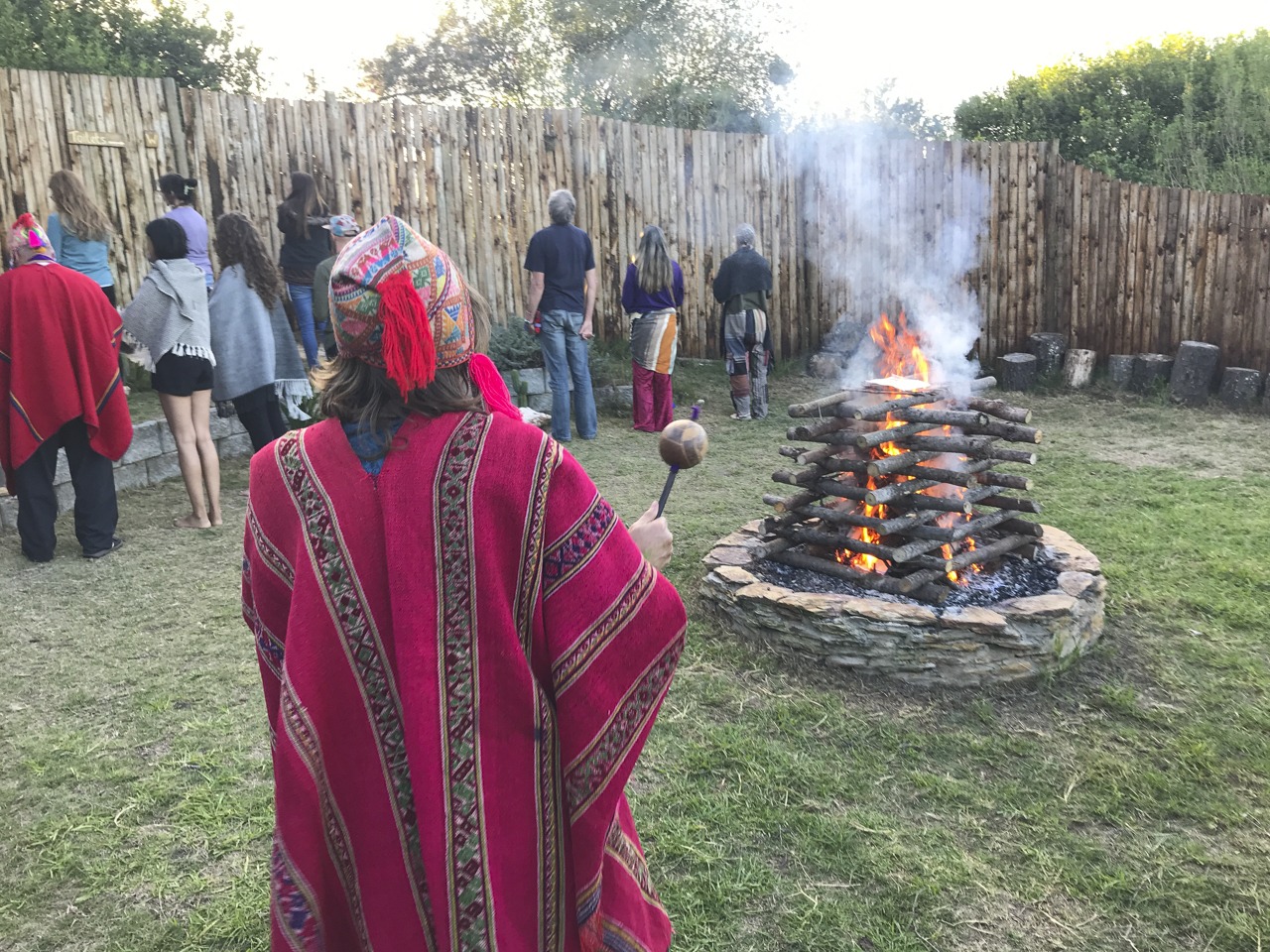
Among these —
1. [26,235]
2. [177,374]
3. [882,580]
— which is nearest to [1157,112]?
[882,580]

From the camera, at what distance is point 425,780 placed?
5.41 ft

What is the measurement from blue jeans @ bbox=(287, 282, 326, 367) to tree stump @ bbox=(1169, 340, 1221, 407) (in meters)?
8.71

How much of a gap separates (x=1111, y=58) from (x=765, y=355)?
30.4 feet

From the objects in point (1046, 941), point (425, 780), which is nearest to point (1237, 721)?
point (1046, 941)

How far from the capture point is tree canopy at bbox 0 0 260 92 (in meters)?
15.1

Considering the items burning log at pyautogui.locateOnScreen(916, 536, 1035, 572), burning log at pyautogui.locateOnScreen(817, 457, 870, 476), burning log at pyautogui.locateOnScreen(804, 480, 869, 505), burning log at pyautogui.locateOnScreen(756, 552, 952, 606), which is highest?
burning log at pyautogui.locateOnScreen(817, 457, 870, 476)

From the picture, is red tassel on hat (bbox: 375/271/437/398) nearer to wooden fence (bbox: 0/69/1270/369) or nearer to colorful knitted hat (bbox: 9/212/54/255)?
colorful knitted hat (bbox: 9/212/54/255)

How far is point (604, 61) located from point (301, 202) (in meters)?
17.5

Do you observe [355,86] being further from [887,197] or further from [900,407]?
[900,407]

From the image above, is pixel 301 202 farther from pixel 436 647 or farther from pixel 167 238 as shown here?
pixel 436 647

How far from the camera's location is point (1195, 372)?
33.5 feet

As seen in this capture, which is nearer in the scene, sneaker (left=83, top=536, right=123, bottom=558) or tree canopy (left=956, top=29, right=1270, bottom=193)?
sneaker (left=83, top=536, right=123, bottom=558)

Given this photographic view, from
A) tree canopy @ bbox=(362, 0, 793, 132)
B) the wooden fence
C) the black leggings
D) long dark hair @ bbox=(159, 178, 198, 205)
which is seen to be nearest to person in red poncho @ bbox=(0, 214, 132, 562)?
the black leggings

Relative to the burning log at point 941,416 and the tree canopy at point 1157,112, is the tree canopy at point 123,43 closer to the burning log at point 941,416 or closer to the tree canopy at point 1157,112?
the tree canopy at point 1157,112
